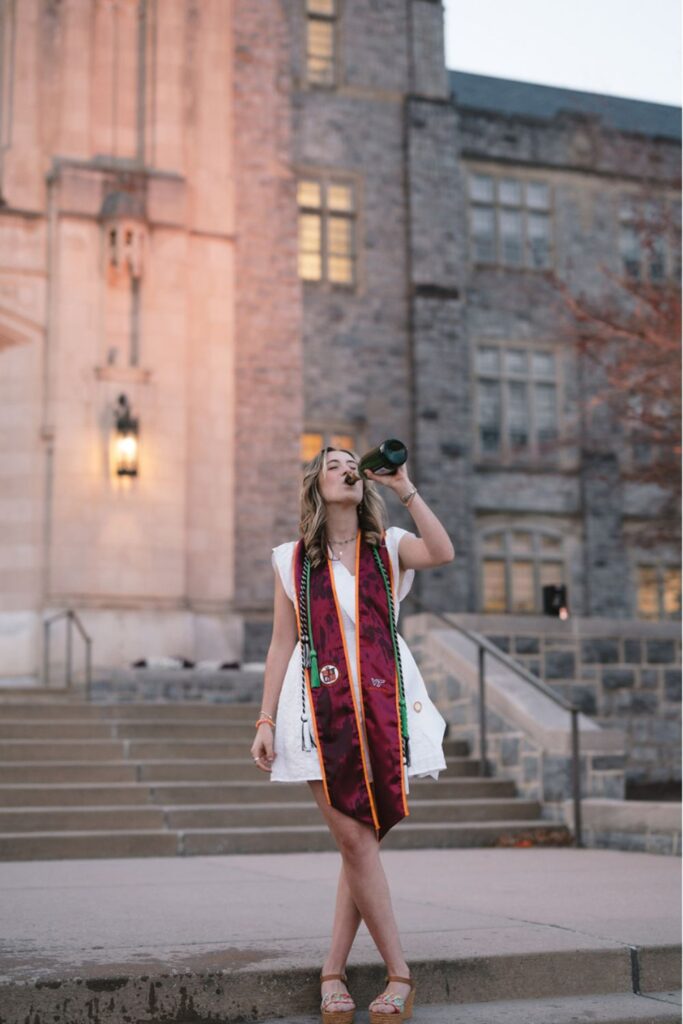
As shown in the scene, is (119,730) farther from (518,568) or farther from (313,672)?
(518,568)

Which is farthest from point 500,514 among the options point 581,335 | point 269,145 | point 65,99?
point 65,99

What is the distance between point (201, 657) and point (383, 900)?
12.7 metres

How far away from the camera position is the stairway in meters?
9.01

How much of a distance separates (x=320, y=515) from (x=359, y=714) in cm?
70

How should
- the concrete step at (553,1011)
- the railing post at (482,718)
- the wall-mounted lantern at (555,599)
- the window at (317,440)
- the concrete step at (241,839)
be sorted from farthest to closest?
the window at (317,440) < the wall-mounted lantern at (555,599) < the railing post at (482,718) < the concrete step at (241,839) < the concrete step at (553,1011)

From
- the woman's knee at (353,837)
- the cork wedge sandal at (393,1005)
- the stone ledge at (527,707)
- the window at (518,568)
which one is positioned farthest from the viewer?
the window at (518,568)

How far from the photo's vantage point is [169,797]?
392 inches

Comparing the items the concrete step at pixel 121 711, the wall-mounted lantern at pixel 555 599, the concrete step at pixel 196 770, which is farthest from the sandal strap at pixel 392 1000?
the wall-mounted lantern at pixel 555 599

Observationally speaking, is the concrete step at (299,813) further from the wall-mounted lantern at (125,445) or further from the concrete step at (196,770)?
the wall-mounted lantern at (125,445)

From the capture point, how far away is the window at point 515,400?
21.5 meters

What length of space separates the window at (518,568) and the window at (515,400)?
4.49 feet

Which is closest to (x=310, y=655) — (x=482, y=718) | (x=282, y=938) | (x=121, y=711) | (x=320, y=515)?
(x=320, y=515)

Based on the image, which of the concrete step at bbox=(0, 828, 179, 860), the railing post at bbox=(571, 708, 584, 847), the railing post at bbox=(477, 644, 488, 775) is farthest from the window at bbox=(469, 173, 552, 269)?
the concrete step at bbox=(0, 828, 179, 860)

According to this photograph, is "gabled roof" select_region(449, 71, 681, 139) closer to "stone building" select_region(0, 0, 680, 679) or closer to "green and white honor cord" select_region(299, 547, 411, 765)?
"stone building" select_region(0, 0, 680, 679)
